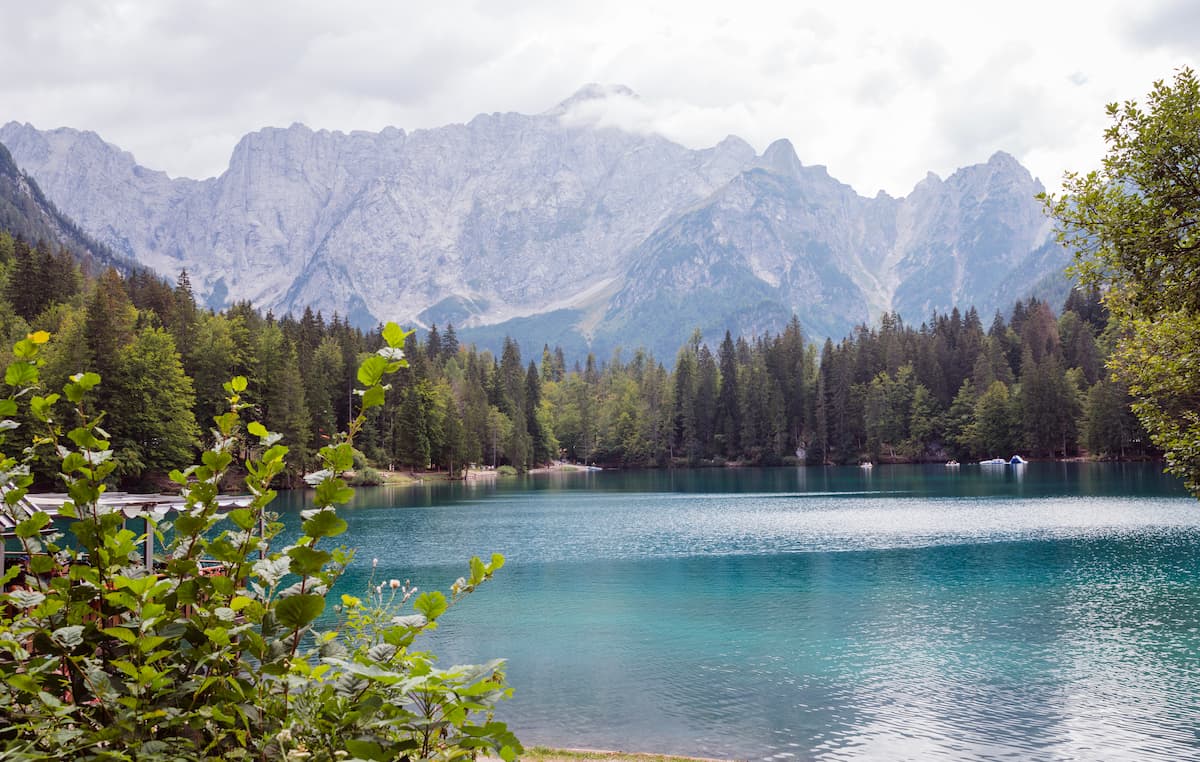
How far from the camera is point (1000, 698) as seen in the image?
19422mm

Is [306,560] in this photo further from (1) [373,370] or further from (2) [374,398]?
(1) [373,370]

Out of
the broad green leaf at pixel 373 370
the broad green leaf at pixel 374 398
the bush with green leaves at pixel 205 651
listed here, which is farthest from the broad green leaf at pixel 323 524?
the broad green leaf at pixel 373 370

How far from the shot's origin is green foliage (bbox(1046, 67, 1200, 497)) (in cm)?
1377

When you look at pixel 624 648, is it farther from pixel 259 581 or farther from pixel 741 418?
pixel 741 418

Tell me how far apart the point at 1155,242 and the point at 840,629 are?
1681cm

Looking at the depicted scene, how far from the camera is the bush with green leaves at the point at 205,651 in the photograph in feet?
12.0

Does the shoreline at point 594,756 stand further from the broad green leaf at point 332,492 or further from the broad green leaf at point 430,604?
the broad green leaf at point 332,492

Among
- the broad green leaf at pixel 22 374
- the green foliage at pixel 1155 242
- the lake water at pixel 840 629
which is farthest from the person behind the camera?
the lake water at pixel 840 629

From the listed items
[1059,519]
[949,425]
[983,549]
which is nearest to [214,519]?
[983,549]

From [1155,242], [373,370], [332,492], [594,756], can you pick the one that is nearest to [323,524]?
[332,492]

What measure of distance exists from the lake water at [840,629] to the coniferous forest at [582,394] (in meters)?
36.8

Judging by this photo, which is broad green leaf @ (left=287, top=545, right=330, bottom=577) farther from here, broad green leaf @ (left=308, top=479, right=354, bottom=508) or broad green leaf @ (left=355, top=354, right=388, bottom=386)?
broad green leaf @ (left=355, top=354, right=388, bottom=386)

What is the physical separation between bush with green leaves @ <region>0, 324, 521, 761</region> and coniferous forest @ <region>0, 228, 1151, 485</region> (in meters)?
77.0

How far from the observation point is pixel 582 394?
200m
